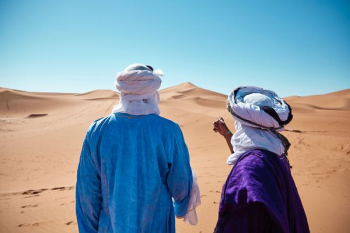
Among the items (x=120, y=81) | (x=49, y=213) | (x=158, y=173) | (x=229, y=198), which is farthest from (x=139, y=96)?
(x=49, y=213)

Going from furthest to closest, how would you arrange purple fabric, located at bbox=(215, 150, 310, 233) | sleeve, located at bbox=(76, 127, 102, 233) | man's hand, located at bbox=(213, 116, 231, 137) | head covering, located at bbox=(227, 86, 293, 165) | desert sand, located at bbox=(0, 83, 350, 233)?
desert sand, located at bbox=(0, 83, 350, 233) → man's hand, located at bbox=(213, 116, 231, 137) → sleeve, located at bbox=(76, 127, 102, 233) → head covering, located at bbox=(227, 86, 293, 165) → purple fabric, located at bbox=(215, 150, 310, 233)

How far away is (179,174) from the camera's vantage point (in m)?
1.52

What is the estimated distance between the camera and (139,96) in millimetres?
1553

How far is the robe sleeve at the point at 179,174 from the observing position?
1521 mm

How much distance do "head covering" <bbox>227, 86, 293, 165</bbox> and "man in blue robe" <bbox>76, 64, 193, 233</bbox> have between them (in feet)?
1.49

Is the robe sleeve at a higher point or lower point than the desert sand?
higher

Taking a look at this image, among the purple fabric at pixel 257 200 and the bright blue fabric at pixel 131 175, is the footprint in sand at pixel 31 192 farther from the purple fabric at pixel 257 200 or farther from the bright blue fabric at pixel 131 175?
the purple fabric at pixel 257 200

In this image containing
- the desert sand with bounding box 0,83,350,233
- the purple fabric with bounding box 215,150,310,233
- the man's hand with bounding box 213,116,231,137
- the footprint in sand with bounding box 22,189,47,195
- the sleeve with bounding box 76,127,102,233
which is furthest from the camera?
the footprint in sand with bounding box 22,189,47,195

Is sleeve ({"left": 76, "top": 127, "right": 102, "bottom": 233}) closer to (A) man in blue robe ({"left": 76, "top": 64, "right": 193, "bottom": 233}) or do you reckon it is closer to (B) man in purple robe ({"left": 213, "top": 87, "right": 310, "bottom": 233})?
(A) man in blue robe ({"left": 76, "top": 64, "right": 193, "bottom": 233})

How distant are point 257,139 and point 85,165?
4.18 ft

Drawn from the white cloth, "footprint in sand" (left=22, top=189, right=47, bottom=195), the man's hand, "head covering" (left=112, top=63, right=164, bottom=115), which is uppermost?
"head covering" (left=112, top=63, right=164, bottom=115)

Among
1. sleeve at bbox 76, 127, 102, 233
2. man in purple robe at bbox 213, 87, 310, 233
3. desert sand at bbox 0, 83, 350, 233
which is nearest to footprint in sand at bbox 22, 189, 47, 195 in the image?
desert sand at bbox 0, 83, 350, 233

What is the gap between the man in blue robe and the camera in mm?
1433

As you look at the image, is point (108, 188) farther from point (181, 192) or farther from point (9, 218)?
point (9, 218)
